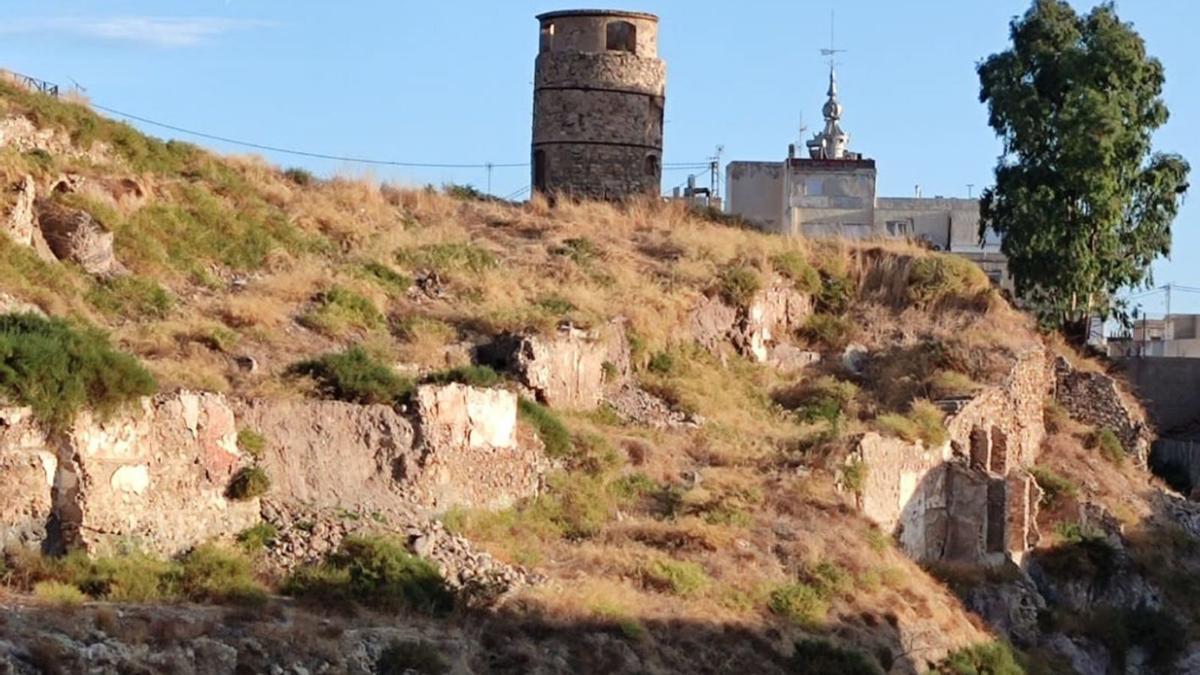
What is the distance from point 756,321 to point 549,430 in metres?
8.50

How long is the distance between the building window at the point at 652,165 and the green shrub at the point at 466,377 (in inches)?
576

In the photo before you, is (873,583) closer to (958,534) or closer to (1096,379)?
(958,534)

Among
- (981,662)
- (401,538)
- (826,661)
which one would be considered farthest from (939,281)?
(401,538)

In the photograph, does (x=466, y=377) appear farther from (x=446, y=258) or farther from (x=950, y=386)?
(x=950, y=386)

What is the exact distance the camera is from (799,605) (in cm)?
2561

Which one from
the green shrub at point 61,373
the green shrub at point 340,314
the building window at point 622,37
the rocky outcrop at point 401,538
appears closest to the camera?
the green shrub at point 61,373

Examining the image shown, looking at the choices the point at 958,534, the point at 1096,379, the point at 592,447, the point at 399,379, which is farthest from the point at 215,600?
the point at 1096,379

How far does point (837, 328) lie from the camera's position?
3619 cm

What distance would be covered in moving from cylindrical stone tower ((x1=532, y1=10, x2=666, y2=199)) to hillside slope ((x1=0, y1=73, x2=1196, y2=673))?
5.19 ft

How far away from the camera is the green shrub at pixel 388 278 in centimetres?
3114

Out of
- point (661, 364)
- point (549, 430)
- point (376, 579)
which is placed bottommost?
point (376, 579)

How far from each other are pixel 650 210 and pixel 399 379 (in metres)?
14.7

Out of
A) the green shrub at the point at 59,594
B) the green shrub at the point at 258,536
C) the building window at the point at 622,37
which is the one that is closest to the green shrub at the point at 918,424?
the green shrub at the point at 258,536

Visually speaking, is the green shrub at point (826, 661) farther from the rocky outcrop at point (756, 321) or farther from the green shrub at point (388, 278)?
the rocky outcrop at point (756, 321)
